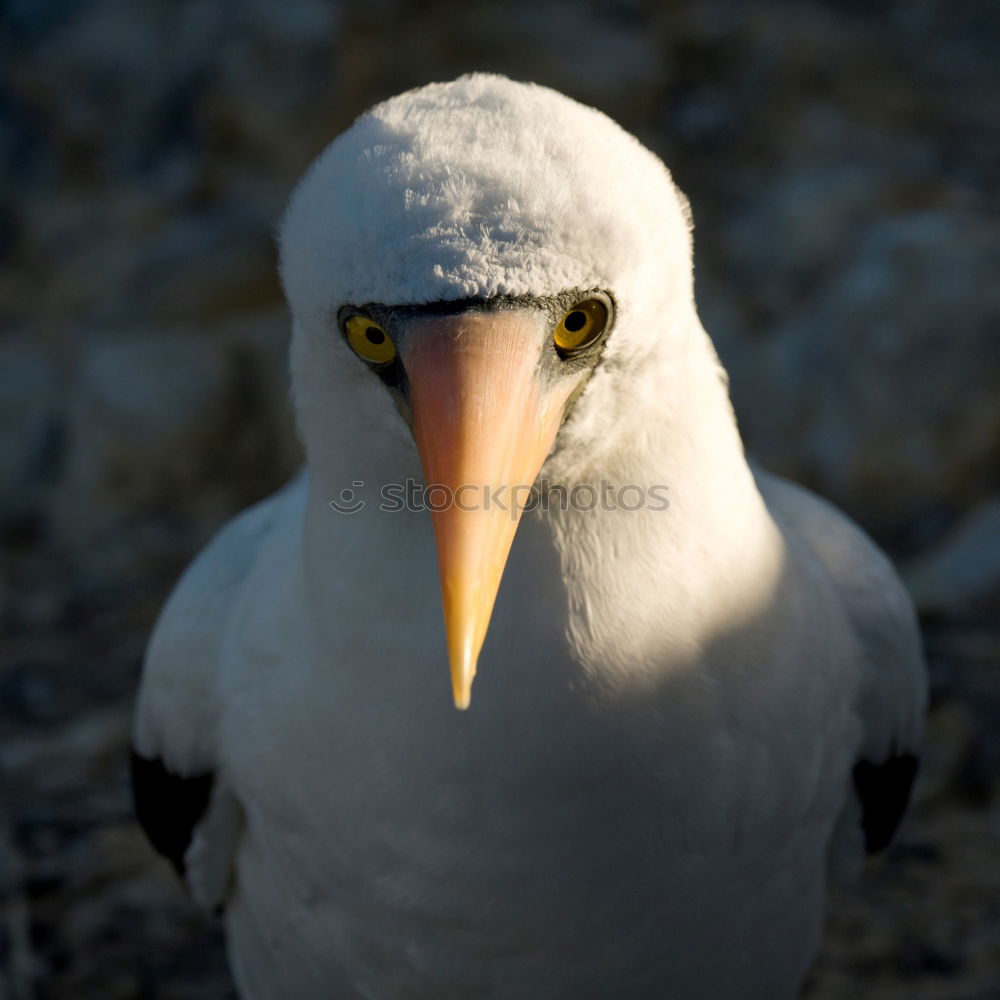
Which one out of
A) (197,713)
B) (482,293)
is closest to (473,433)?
(482,293)

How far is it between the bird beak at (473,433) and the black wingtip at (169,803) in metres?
1.10

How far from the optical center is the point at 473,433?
5.08 ft

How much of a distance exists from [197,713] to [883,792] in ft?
4.56

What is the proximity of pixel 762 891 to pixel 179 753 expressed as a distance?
3.59 feet

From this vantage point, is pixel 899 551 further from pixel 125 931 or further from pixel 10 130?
pixel 10 130

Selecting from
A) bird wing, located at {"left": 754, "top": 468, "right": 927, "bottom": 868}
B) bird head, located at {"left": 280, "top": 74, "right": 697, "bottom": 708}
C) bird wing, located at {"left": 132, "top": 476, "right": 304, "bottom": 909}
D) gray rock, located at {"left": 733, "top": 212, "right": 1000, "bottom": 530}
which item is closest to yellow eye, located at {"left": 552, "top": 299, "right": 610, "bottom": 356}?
bird head, located at {"left": 280, "top": 74, "right": 697, "bottom": 708}

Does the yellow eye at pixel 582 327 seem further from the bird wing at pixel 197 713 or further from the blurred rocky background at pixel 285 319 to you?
the blurred rocky background at pixel 285 319

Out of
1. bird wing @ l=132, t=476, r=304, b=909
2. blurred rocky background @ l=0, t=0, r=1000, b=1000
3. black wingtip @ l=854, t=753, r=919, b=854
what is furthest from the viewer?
blurred rocky background @ l=0, t=0, r=1000, b=1000

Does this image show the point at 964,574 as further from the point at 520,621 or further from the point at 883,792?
the point at 520,621

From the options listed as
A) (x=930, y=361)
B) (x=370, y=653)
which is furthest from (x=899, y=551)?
(x=370, y=653)

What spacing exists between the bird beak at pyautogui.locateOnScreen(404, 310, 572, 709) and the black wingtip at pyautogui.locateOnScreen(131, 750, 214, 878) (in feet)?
3.60

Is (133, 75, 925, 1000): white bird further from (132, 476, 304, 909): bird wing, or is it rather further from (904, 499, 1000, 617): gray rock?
(904, 499, 1000, 617): gray rock

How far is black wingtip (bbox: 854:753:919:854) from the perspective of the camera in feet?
8.42

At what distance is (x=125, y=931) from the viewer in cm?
357
